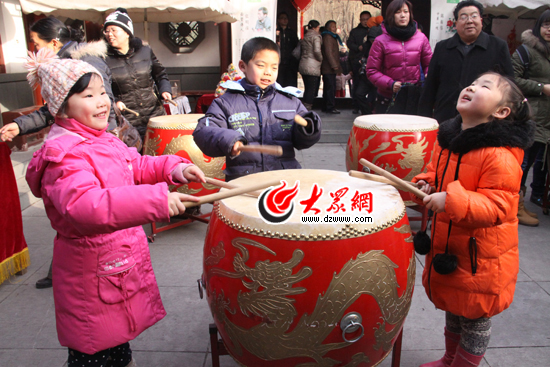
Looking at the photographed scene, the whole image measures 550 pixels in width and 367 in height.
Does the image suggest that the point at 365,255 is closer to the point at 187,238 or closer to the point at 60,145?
the point at 60,145

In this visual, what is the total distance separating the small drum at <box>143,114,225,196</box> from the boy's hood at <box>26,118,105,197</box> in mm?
1693

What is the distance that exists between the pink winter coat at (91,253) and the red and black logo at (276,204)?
0.99ft

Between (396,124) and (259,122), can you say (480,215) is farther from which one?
(396,124)

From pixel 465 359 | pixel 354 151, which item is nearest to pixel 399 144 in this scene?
pixel 354 151

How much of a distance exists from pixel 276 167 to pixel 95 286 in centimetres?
101

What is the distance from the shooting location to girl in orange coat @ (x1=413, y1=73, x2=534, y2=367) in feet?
4.69

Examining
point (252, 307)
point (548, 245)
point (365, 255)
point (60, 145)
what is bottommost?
point (548, 245)

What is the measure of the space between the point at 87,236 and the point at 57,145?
0.30 m

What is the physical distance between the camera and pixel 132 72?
348cm

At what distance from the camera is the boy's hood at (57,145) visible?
49.9 inches

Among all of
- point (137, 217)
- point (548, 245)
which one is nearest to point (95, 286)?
point (137, 217)

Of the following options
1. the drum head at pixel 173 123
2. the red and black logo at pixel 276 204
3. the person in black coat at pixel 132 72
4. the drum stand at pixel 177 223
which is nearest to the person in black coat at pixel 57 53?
the person in black coat at pixel 132 72

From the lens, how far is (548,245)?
3131 mm

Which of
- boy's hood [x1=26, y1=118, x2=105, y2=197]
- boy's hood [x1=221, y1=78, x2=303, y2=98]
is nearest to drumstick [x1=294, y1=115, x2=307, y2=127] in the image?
boy's hood [x1=221, y1=78, x2=303, y2=98]
